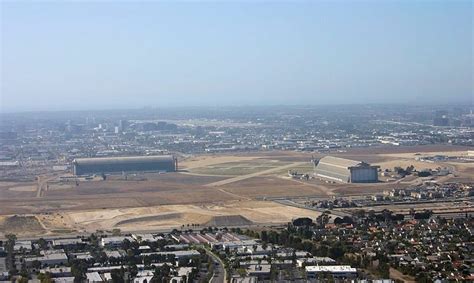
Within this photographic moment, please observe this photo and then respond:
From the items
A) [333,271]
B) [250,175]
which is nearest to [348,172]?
[250,175]

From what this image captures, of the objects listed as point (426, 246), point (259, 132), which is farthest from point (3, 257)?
point (259, 132)

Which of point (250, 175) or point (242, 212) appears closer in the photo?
point (242, 212)

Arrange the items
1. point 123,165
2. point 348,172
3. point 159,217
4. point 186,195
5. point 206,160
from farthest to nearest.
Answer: point 206,160 < point 123,165 < point 348,172 < point 186,195 < point 159,217

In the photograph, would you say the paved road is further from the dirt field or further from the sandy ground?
the dirt field

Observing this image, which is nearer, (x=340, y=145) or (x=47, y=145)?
(x=340, y=145)

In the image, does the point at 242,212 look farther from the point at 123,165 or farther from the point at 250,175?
the point at 123,165

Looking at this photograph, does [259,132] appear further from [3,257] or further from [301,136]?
[3,257]
